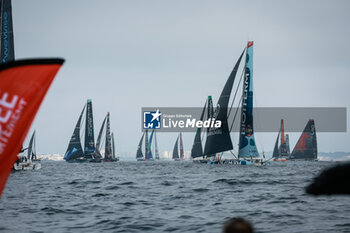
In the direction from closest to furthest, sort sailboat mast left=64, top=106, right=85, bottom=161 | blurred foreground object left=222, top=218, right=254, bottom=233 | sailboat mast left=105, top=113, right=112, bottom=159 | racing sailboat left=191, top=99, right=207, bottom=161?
blurred foreground object left=222, top=218, right=254, bottom=233, racing sailboat left=191, top=99, right=207, bottom=161, sailboat mast left=64, top=106, right=85, bottom=161, sailboat mast left=105, top=113, right=112, bottom=159

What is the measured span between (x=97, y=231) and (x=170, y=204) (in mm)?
5584

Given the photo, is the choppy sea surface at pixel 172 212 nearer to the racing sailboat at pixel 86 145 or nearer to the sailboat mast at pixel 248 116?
the sailboat mast at pixel 248 116

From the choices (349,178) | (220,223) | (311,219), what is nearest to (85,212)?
(220,223)

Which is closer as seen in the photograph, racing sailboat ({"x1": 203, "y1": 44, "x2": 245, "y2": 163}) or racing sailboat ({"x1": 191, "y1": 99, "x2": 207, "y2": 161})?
racing sailboat ({"x1": 203, "y1": 44, "x2": 245, "y2": 163})

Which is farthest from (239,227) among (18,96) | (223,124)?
(223,124)

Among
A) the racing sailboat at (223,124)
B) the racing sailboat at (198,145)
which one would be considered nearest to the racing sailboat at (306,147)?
the racing sailboat at (198,145)

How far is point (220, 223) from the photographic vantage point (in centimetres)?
1195

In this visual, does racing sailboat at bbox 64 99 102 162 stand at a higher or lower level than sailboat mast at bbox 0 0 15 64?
lower

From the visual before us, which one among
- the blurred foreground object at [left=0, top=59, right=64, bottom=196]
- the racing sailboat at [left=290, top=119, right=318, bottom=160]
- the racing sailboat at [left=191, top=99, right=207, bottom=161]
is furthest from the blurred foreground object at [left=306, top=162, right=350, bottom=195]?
the racing sailboat at [left=290, top=119, right=318, bottom=160]

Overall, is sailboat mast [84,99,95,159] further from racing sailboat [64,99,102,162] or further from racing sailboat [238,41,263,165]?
racing sailboat [238,41,263,165]

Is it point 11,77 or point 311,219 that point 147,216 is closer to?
point 311,219

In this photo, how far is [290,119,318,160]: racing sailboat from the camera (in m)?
118

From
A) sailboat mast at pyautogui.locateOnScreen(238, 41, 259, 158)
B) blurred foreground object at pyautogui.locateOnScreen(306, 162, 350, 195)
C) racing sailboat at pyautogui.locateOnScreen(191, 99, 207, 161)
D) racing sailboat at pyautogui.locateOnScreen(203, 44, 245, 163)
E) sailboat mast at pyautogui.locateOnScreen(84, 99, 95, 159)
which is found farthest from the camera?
sailboat mast at pyautogui.locateOnScreen(84, 99, 95, 159)

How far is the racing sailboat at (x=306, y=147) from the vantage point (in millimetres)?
117631
